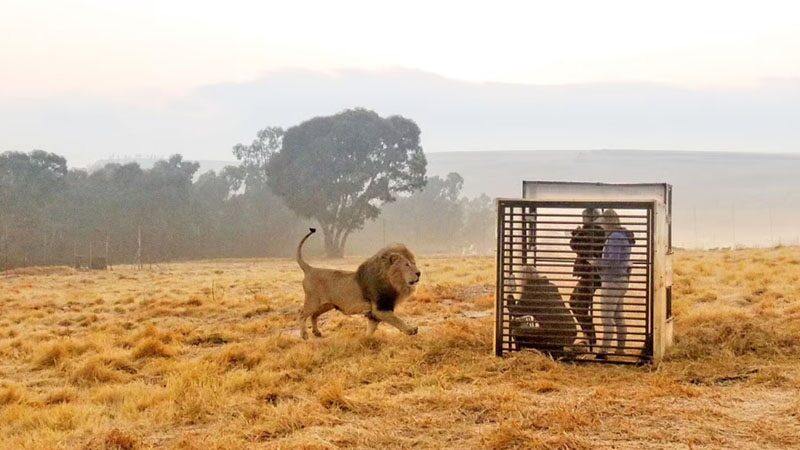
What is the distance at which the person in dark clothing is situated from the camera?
1104cm

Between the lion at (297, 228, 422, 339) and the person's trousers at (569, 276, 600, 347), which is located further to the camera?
the lion at (297, 228, 422, 339)

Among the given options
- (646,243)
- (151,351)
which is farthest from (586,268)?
(151,351)

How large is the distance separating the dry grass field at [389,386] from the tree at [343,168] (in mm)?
41759

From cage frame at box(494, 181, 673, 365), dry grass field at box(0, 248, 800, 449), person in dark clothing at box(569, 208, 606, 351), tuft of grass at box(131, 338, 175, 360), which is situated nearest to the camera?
dry grass field at box(0, 248, 800, 449)

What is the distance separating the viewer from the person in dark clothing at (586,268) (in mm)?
11039

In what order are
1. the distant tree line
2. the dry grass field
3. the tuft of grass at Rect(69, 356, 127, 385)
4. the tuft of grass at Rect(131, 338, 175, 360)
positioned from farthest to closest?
1. the distant tree line
2. the tuft of grass at Rect(131, 338, 175, 360)
3. the tuft of grass at Rect(69, 356, 127, 385)
4. the dry grass field

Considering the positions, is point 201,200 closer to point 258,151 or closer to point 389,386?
→ point 258,151

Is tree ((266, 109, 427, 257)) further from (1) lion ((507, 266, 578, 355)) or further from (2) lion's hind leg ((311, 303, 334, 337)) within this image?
(1) lion ((507, 266, 578, 355))

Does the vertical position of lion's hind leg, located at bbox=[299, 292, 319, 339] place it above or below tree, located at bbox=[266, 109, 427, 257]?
below

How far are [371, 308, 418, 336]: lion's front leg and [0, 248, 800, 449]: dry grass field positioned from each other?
0.52 feet

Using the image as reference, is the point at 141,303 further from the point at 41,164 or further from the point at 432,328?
the point at 41,164

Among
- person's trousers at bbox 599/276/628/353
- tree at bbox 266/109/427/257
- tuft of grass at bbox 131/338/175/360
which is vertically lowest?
tuft of grass at bbox 131/338/175/360

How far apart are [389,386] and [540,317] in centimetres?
230

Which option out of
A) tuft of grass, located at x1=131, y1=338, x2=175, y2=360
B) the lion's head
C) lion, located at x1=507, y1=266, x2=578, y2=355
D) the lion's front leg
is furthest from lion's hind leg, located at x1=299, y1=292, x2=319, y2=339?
lion, located at x1=507, y1=266, x2=578, y2=355
